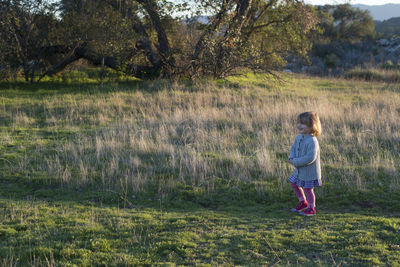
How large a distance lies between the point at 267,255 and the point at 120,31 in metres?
14.1

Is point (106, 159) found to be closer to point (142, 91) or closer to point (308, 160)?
point (308, 160)

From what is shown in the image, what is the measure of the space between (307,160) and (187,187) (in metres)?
2.35

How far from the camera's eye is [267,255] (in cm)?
466

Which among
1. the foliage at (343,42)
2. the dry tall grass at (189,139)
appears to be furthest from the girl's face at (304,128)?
the foliage at (343,42)

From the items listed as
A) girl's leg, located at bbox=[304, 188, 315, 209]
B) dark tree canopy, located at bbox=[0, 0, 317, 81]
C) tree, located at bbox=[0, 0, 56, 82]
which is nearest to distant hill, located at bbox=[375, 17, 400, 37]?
dark tree canopy, located at bbox=[0, 0, 317, 81]

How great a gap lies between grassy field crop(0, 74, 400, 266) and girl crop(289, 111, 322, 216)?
322 mm

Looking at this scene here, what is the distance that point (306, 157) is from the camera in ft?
19.2

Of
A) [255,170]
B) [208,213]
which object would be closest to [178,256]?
[208,213]

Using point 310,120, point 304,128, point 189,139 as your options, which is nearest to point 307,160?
point 304,128

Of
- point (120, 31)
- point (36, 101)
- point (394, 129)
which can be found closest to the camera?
point (394, 129)

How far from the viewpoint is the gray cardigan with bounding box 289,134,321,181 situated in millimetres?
5840

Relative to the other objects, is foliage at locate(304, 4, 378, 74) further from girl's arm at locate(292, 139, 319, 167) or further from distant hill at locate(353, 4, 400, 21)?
distant hill at locate(353, 4, 400, 21)

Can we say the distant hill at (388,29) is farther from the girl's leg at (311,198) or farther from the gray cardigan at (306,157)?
the girl's leg at (311,198)

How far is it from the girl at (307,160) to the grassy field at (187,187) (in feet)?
1.06
